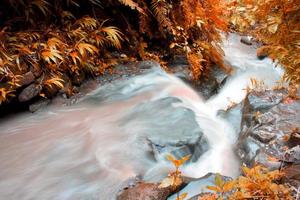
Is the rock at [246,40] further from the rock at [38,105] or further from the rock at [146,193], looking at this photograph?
the rock at [146,193]

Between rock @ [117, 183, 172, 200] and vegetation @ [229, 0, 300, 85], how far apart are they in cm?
148

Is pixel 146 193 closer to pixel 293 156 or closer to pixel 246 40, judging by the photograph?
pixel 293 156

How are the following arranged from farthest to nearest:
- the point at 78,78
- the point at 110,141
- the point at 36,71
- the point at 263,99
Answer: the point at 78,78 < the point at 36,71 < the point at 263,99 < the point at 110,141

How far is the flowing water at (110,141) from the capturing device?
11.6 ft

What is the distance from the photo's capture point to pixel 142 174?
3594 mm

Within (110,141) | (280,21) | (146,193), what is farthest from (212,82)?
(280,21)

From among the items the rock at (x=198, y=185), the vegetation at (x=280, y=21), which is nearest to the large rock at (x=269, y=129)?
the rock at (x=198, y=185)

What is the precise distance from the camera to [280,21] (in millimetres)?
2393

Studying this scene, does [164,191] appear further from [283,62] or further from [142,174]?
[283,62]

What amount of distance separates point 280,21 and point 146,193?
1.80m

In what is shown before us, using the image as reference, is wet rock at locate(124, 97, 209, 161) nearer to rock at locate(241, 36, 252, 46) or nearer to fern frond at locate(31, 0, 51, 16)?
fern frond at locate(31, 0, 51, 16)

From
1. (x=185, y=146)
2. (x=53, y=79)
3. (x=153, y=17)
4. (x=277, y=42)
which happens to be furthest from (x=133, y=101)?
(x=277, y=42)

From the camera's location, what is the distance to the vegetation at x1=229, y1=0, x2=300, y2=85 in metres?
2.41

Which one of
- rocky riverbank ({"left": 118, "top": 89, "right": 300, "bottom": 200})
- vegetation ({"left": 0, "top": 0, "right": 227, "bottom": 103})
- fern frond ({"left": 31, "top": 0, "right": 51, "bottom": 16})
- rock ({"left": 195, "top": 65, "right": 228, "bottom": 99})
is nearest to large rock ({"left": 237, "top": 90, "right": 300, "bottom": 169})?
rocky riverbank ({"left": 118, "top": 89, "right": 300, "bottom": 200})
